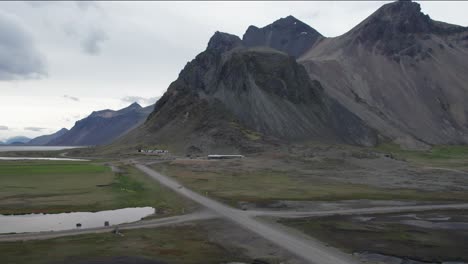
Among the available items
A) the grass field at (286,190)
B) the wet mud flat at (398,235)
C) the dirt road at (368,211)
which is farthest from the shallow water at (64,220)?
the wet mud flat at (398,235)

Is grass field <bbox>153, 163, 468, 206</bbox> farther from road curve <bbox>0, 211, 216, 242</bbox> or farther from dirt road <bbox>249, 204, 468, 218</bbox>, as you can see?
road curve <bbox>0, 211, 216, 242</bbox>

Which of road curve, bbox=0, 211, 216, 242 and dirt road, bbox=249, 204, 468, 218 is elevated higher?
road curve, bbox=0, 211, 216, 242

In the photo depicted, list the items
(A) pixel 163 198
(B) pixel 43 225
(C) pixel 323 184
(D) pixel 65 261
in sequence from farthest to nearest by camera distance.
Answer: (C) pixel 323 184 → (A) pixel 163 198 → (B) pixel 43 225 → (D) pixel 65 261

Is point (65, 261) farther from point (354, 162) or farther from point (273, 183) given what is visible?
point (354, 162)

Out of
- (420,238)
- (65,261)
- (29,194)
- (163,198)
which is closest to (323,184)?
(163,198)

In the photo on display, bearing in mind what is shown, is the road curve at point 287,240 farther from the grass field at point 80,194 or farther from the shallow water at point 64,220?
the shallow water at point 64,220

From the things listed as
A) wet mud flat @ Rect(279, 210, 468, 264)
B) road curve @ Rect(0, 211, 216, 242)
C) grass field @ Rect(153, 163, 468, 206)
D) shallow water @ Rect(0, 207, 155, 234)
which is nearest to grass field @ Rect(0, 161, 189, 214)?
shallow water @ Rect(0, 207, 155, 234)
